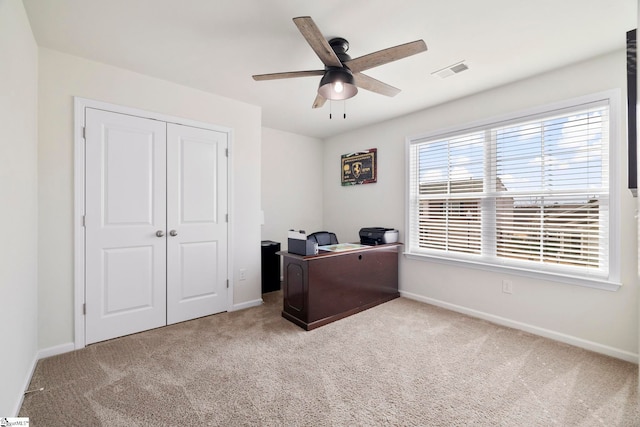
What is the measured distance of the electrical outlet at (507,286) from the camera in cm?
285

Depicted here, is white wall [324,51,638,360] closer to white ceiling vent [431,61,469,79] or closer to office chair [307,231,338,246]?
white ceiling vent [431,61,469,79]

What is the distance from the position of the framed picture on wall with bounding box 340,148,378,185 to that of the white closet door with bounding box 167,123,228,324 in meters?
2.07

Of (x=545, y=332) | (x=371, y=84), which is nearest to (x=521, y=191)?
(x=545, y=332)

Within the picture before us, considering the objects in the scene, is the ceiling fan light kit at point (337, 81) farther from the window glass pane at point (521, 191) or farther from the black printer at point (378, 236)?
the black printer at point (378, 236)

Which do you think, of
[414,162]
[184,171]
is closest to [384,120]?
[414,162]

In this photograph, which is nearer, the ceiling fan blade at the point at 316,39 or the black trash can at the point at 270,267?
the ceiling fan blade at the point at 316,39

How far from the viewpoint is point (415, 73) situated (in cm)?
263

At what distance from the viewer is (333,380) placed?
1.95 meters

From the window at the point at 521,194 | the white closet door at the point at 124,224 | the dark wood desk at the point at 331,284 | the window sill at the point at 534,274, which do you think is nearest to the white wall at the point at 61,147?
the white closet door at the point at 124,224

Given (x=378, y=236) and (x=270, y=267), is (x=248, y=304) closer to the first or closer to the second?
(x=270, y=267)

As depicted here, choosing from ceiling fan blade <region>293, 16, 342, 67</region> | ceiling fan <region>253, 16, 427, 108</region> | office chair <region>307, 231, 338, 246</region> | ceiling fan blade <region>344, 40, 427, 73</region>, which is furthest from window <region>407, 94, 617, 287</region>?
ceiling fan blade <region>293, 16, 342, 67</region>

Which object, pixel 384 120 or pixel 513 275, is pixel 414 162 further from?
pixel 513 275

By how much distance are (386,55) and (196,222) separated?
2.44 m

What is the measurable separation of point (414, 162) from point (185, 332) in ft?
11.0
